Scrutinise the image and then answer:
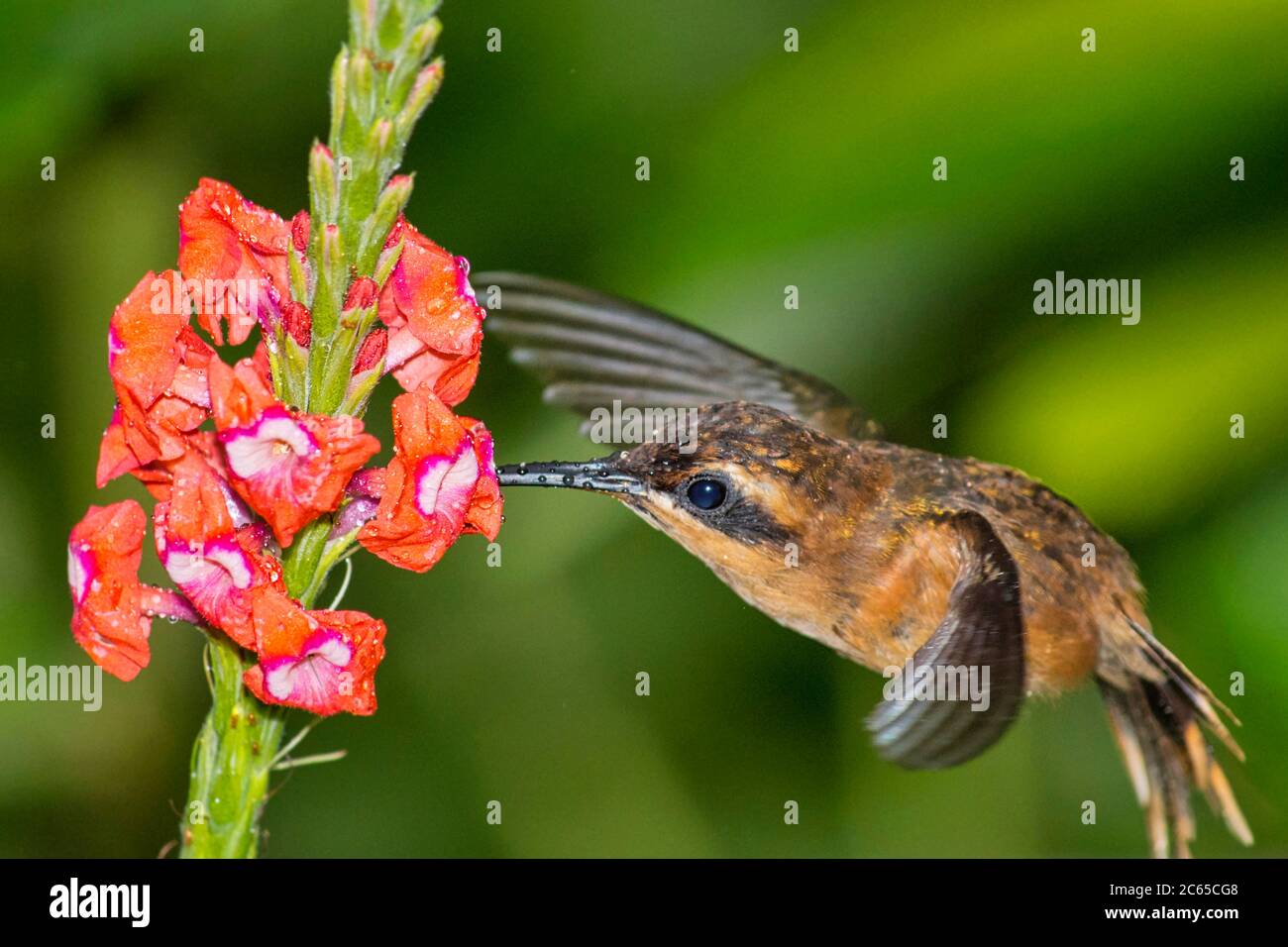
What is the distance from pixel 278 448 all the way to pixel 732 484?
86 centimetres

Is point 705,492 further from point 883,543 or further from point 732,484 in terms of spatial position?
point 883,543

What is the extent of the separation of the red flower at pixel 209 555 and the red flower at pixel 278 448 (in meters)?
0.08

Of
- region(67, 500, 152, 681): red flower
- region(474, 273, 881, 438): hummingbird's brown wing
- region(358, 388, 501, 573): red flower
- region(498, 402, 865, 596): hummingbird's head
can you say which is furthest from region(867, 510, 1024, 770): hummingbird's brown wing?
region(67, 500, 152, 681): red flower

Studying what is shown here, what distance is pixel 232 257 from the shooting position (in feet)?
4.55

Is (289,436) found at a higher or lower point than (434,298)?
lower

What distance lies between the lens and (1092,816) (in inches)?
111

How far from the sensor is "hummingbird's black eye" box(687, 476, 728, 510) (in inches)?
75.6

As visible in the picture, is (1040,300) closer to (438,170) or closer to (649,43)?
(649,43)

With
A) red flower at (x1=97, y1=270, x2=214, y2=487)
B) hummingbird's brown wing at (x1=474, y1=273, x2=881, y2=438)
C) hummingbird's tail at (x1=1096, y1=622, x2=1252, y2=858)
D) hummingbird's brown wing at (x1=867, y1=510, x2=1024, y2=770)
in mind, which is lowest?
hummingbird's tail at (x1=1096, y1=622, x2=1252, y2=858)

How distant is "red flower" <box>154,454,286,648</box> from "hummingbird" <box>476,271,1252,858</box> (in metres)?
0.49

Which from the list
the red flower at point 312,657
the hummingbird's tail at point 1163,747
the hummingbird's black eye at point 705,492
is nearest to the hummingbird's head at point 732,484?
the hummingbird's black eye at point 705,492

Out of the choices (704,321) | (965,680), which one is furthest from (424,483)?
(704,321)

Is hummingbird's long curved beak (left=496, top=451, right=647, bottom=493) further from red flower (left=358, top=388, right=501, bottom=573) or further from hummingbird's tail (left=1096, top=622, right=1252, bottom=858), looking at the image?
hummingbird's tail (left=1096, top=622, right=1252, bottom=858)

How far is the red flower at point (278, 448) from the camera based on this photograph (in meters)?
1.19
